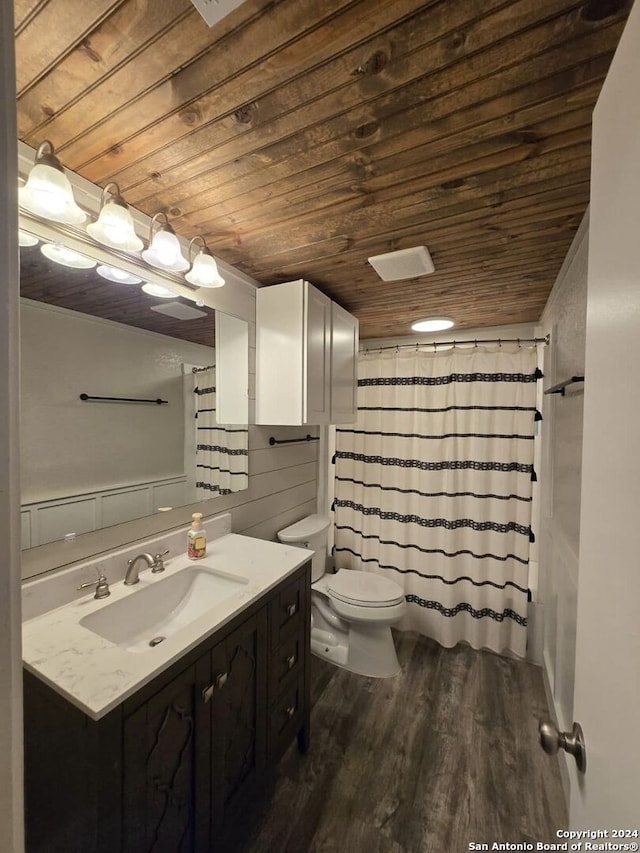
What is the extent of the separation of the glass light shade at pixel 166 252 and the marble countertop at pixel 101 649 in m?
1.17

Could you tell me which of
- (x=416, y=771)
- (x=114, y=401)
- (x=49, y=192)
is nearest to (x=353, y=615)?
(x=416, y=771)

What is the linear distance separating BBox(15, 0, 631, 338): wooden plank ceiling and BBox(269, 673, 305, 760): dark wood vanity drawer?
67.5 inches

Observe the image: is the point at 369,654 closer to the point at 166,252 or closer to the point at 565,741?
the point at 565,741

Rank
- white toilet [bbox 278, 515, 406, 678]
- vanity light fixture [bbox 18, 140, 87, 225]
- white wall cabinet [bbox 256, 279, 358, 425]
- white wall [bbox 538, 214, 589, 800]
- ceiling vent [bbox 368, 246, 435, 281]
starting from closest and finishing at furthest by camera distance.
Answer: vanity light fixture [bbox 18, 140, 87, 225] → white wall [bbox 538, 214, 589, 800] → ceiling vent [bbox 368, 246, 435, 281] → white wall cabinet [bbox 256, 279, 358, 425] → white toilet [bbox 278, 515, 406, 678]

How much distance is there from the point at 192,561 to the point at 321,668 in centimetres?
130

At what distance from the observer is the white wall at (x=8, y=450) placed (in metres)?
0.35

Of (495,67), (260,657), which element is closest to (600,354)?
(495,67)

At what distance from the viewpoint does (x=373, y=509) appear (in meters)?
2.58

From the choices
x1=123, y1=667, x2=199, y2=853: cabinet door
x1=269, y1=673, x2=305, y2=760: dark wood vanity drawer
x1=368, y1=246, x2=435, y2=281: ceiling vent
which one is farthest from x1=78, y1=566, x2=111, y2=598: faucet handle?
x1=368, y1=246, x2=435, y2=281: ceiling vent

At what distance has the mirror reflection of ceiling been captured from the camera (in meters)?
0.99

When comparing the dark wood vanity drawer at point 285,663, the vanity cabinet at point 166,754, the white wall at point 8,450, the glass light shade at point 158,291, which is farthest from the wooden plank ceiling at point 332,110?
the dark wood vanity drawer at point 285,663

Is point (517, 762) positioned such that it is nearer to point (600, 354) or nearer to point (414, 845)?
point (414, 845)

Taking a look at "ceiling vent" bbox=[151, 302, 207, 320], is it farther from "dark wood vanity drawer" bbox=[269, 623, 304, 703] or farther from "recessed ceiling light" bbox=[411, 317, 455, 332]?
"recessed ceiling light" bbox=[411, 317, 455, 332]

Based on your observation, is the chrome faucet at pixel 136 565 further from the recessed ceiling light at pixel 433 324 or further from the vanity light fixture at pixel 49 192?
the recessed ceiling light at pixel 433 324
